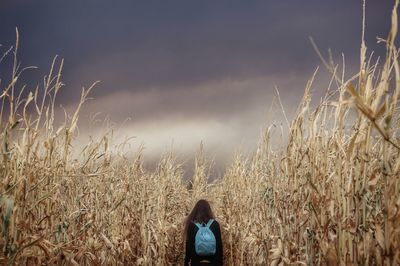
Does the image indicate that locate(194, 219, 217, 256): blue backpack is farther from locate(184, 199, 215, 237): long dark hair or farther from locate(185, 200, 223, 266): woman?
locate(184, 199, 215, 237): long dark hair

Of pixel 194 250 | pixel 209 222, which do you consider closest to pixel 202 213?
pixel 209 222

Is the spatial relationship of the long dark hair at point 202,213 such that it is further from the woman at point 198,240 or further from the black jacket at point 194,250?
the black jacket at point 194,250

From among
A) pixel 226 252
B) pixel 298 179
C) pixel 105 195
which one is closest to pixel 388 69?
pixel 298 179

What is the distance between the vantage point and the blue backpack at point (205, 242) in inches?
225

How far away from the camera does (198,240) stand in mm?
5754

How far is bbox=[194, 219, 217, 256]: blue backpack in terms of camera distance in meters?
5.71

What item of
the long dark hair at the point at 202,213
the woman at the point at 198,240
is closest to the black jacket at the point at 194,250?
the woman at the point at 198,240

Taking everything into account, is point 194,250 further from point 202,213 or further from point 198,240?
point 202,213

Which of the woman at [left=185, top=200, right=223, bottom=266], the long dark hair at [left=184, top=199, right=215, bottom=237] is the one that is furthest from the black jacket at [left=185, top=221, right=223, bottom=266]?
the long dark hair at [left=184, top=199, right=215, bottom=237]

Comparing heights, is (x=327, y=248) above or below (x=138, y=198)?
below

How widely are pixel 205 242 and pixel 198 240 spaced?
0.32 ft

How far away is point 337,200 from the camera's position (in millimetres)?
2770

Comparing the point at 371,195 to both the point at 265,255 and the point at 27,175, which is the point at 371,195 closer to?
the point at 265,255

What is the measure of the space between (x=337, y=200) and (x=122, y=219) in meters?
3.73
